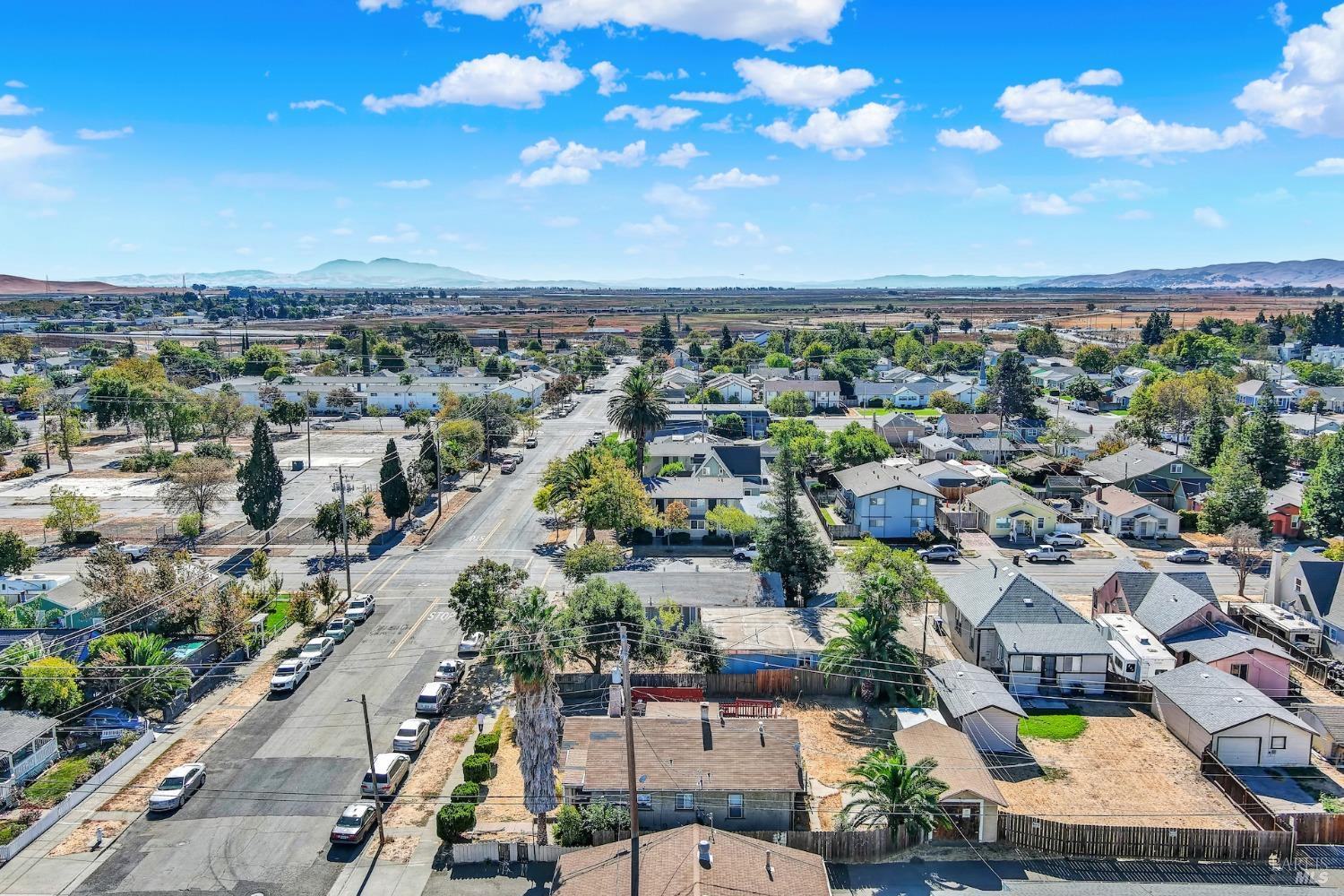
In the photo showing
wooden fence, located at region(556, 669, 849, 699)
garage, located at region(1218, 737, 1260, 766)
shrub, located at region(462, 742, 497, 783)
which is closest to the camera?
shrub, located at region(462, 742, 497, 783)

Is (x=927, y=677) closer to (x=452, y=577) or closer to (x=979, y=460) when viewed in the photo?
(x=452, y=577)

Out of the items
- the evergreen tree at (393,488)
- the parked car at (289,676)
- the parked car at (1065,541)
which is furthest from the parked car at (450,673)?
the parked car at (1065,541)

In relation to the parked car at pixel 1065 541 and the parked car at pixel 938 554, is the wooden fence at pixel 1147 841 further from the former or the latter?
the parked car at pixel 1065 541

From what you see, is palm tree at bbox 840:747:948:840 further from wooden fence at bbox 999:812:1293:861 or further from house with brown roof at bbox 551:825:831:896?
house with brown roof at bbox 551:825:831:896

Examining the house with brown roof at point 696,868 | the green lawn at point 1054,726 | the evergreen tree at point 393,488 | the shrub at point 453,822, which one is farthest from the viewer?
the evergreen tree at point 393,488

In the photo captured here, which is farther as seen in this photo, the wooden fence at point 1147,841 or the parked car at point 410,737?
the parked car at point 410,737

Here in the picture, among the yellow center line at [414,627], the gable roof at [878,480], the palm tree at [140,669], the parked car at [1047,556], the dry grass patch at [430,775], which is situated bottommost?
the dry grass patch at [430,775]

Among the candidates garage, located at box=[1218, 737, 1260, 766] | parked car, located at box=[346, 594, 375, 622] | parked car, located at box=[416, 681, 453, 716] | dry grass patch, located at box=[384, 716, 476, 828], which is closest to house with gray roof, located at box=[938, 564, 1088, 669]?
garage, located at box=[1218, 737, 1260, 766]
